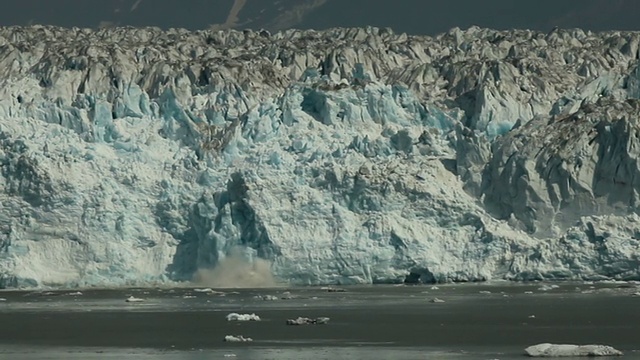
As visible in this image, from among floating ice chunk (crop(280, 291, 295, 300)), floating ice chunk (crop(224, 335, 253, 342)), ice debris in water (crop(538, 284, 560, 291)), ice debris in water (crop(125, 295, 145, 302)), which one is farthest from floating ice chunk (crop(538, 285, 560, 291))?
floating ice chunk (crop(224, 335, 253, 342))

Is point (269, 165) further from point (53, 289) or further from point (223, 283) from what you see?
point (53, 289)

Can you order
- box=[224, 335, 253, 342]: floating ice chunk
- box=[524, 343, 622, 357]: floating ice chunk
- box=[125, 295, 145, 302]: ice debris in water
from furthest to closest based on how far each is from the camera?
box=[125, 295, 145, 302]: ice debris in water
box=[224, 335, 253, 342]: floating ice chunk
box=[524, 343, 622, 357]: floating ice chunk

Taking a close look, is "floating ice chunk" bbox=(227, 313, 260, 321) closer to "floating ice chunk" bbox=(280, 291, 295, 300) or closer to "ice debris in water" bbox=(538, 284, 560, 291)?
"floating ice chunk" bbox=(280, 291, 295, 300)

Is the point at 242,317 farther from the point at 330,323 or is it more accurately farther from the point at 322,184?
the point at 322,184

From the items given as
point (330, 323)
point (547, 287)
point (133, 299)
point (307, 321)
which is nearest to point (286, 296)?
point (133, 299)

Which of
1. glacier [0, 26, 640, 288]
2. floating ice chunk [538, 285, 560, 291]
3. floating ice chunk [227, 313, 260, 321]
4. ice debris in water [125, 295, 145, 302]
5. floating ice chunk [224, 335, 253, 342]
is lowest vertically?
floating ice chunk [224, 335, 253, 342]

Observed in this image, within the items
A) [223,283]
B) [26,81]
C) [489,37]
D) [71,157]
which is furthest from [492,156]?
[489,37]
